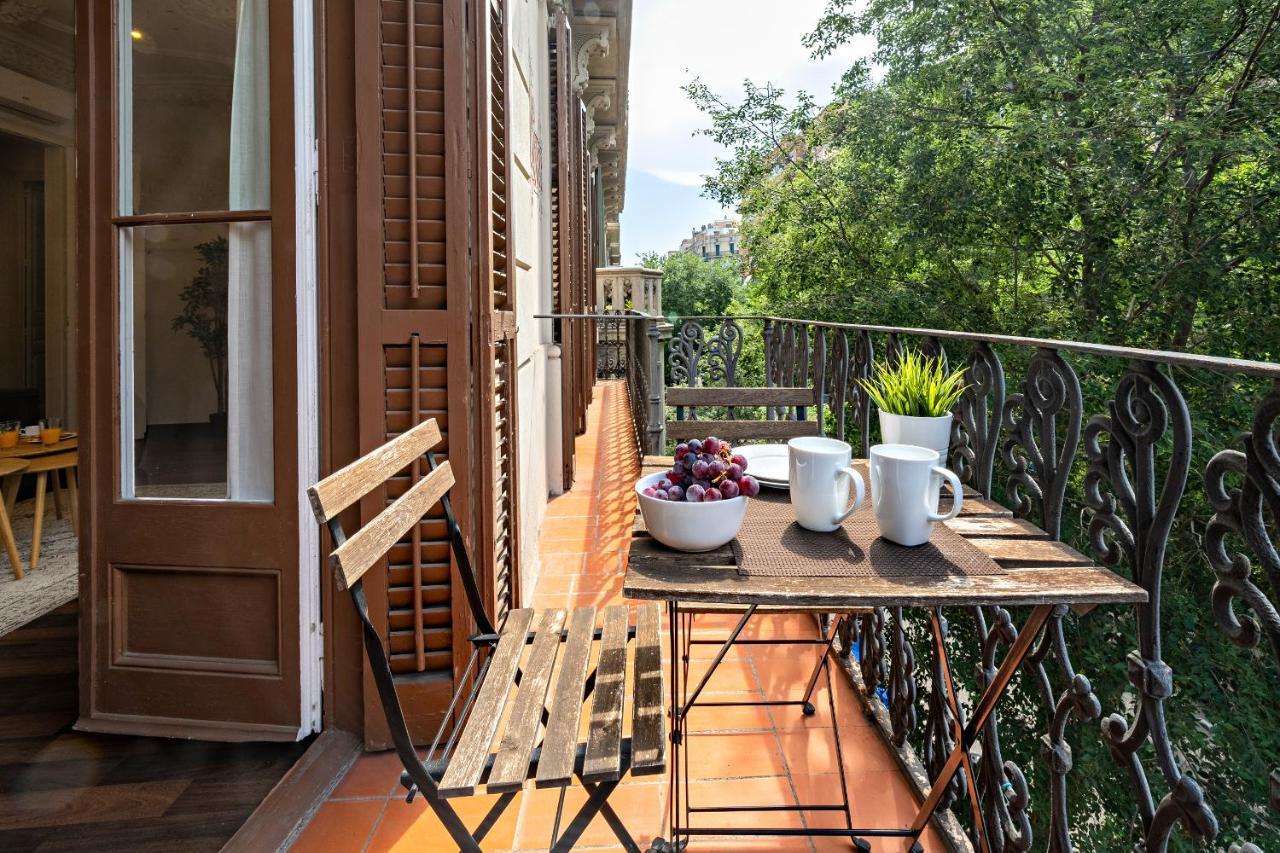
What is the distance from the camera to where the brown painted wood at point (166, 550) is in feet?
6.88

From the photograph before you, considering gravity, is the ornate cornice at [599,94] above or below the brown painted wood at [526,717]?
above

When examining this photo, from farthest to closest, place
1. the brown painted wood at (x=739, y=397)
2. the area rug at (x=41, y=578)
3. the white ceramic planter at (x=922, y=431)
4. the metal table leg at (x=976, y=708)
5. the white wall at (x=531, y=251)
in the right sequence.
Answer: the area rug at (x=41, y=578)
the white wall at (x=531, y=251)
the brown painted wood at (x=739, y=397)
the white ceramic planter at (x=922, y=431)
the metal table leg at (x=976, y=708)

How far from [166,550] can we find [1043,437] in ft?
7.56

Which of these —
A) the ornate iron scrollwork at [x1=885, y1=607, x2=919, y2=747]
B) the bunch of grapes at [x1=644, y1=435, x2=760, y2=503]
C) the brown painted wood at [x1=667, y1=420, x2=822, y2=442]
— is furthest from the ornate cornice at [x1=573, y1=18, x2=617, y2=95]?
the bunch of grapes at [x1=644, y1=435, x2=760, y2=503]

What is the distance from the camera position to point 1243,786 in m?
5.33

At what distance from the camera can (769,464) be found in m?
1.69

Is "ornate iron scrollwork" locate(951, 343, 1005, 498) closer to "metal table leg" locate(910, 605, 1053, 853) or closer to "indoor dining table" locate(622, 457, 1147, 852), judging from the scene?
"indoor dining table" locate(622, 457, 1147, 852)

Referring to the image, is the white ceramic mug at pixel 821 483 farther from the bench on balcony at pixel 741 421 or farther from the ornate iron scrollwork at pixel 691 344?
the ornate iron scrollwork at pixel 691 344

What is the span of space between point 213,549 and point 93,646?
0.47m

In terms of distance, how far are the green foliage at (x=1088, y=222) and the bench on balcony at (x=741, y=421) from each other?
3.43 meters

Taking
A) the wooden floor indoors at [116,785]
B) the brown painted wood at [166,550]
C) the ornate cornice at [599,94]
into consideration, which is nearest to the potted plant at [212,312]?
the brown painted wood at [166,550]

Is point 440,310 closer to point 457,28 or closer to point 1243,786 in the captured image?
point 457,28

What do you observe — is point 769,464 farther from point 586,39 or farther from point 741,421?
point 586,39

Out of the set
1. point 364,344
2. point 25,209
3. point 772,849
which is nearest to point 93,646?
point 364,344
